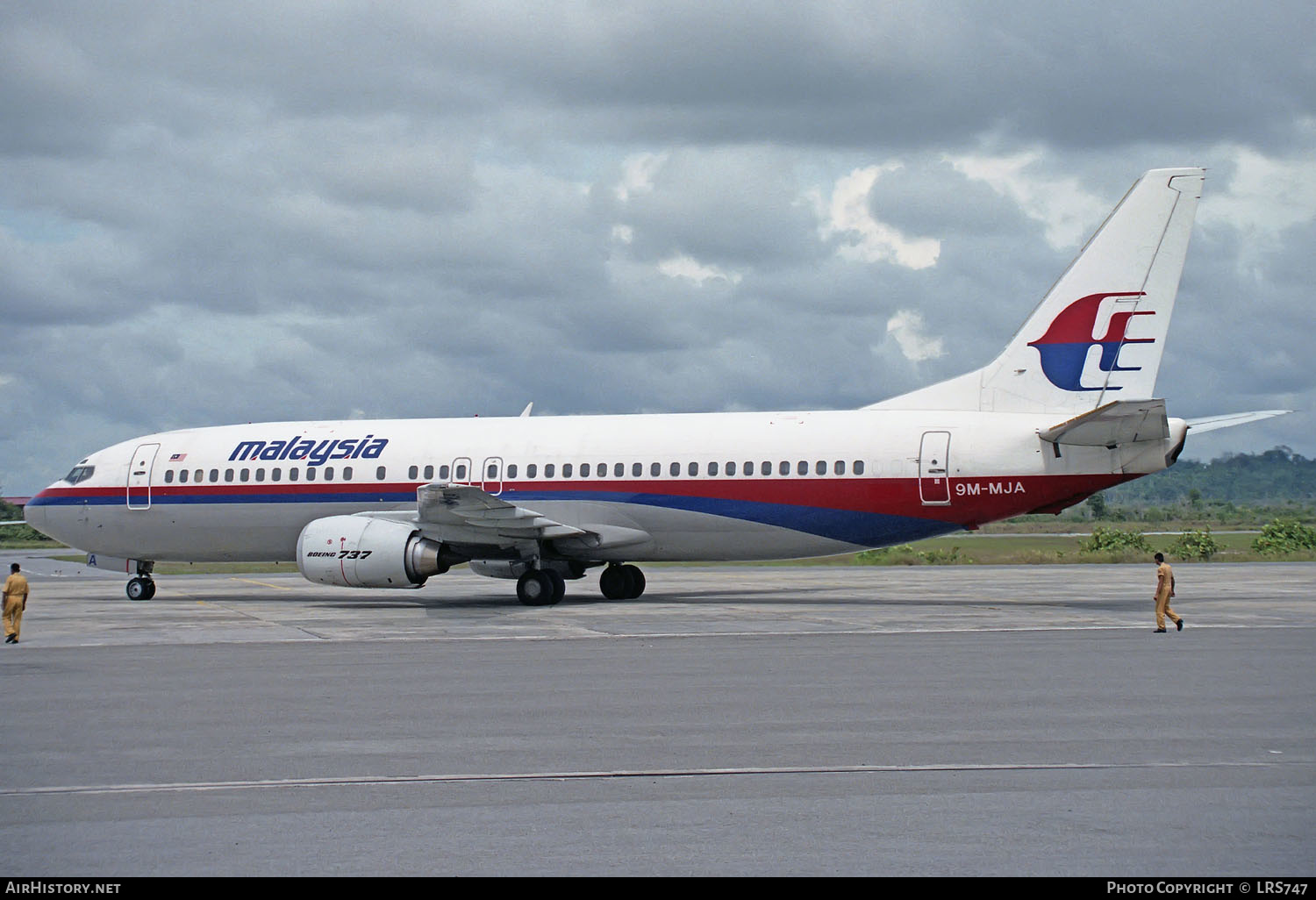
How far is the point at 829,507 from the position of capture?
27.4 meters

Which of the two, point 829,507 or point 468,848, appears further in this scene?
point 829,507

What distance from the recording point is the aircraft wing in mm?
26609

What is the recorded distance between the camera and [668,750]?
1048cm

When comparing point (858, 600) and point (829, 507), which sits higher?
point (829, 507)

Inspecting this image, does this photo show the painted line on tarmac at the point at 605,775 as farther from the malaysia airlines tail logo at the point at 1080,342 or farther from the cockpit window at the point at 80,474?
the cockpit window at the point at 80,474

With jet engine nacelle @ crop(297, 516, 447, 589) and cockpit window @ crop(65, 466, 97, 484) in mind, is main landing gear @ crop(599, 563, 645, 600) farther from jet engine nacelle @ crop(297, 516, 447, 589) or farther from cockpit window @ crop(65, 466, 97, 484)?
cockpit window @ crop(65, 466, 97, 484)

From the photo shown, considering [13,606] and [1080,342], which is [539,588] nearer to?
[13,606]

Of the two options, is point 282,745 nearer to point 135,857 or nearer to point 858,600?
point 135,857

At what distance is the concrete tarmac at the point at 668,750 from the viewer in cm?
724

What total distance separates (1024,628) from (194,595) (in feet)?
73.2

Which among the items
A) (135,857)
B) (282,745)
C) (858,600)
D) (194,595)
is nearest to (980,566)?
(858,600)

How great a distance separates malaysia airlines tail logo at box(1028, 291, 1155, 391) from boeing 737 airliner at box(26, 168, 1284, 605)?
4 centimetres

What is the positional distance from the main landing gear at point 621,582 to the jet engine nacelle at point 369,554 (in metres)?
4.40

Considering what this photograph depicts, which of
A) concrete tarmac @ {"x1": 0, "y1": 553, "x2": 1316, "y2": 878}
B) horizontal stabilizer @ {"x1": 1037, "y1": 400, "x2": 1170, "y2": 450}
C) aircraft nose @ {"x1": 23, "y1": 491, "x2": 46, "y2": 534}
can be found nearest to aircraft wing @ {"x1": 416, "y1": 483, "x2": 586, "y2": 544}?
concrete tarmac @ {"x1": 0, "y1": 553, "x2": 1316, "y2": 878}
